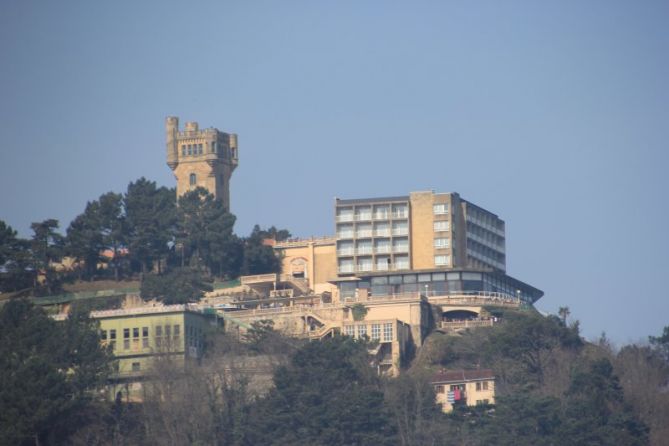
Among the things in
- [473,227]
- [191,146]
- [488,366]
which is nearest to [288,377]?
[488,366]

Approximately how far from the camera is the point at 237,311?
122 meters

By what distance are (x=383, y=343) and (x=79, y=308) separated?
17409 millimetres

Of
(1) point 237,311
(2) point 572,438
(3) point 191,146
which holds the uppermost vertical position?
(3) point 191,146

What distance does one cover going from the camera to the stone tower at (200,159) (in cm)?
14400

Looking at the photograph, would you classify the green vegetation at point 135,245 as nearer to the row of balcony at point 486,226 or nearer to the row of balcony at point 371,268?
the row of balcony at point 371,268

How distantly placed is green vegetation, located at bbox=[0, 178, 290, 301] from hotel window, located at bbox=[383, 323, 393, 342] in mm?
19514

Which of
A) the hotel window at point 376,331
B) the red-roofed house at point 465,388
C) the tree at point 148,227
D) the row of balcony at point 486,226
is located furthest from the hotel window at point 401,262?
the red-roofed house at point 465,388

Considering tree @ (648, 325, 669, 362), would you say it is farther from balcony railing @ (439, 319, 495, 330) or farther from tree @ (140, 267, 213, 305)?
tree @ (140, 267, 213, 305)

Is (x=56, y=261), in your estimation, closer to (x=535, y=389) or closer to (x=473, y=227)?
(x=473, y=227)

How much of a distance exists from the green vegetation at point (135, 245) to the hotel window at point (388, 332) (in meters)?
19.5

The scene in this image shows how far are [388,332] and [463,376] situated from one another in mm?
7006

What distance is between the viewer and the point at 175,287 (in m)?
125

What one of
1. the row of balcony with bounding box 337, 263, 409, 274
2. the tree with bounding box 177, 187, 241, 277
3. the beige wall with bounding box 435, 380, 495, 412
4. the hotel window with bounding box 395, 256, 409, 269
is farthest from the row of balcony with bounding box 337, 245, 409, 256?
the beige wall with bounding box 435, 380, 495, 412

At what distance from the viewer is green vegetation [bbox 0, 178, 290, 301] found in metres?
132
